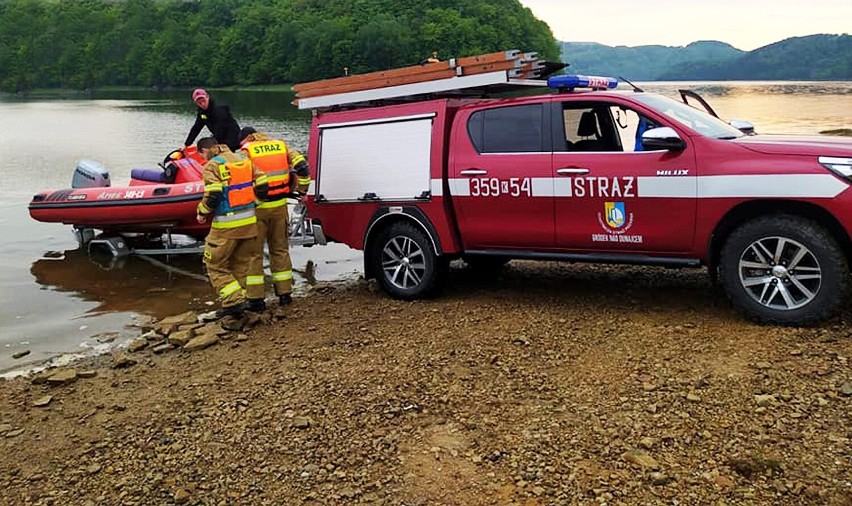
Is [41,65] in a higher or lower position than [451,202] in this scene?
higher

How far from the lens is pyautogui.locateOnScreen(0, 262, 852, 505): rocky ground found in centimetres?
372

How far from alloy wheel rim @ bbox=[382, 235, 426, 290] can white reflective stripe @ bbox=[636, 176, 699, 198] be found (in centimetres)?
224

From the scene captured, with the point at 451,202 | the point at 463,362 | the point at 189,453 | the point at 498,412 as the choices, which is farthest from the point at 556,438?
the point at 451,202

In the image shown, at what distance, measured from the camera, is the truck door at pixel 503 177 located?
6.65 meters

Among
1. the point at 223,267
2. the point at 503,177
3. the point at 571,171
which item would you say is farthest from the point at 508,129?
the point at 223,267

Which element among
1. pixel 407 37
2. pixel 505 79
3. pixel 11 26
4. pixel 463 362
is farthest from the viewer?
pixel 11 26

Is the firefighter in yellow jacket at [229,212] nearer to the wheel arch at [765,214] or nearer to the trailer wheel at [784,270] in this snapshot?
the wheel arch at [765,214]

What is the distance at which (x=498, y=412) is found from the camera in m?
4.54

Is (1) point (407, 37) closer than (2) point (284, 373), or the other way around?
(2) point (284, 373)

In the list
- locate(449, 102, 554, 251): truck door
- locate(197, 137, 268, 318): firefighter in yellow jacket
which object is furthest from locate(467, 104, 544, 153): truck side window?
A: locate(197, 137, 268, 318): firefighter in yellow jacket

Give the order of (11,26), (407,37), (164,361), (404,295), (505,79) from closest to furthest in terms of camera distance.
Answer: (164,361), (505,79), (404,295), (407,37), (11,26)

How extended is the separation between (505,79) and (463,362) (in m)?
2.85

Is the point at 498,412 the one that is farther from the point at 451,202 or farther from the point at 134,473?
the point at 451,202

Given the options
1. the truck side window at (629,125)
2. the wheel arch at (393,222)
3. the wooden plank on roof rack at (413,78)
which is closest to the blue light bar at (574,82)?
the wooden plank on roof rack at (413,78)
